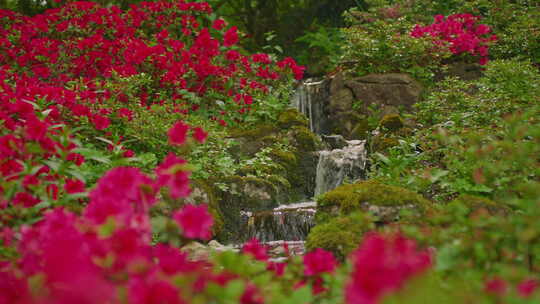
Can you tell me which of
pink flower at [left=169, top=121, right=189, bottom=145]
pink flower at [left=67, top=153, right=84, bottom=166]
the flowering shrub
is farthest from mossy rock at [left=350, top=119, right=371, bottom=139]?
pink flower at [left=169, top=121, right=189, bottom=145]

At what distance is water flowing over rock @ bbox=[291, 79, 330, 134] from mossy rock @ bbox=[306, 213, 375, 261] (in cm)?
481

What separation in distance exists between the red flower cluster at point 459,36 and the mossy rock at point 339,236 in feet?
17.9

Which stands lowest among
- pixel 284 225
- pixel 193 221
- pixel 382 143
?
pixel 284 225

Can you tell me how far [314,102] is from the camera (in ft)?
26.5

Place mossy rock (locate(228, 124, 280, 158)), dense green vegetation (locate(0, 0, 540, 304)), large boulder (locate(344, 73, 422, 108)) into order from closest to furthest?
dense green vegetation (locate(0, 0, 540, 304)), mossy rock (locate(228, 124, 280, 158)), large boulder (locate(344, 73, 422, 108))

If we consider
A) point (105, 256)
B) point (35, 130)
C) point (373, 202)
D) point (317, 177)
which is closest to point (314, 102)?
point (317, 177)

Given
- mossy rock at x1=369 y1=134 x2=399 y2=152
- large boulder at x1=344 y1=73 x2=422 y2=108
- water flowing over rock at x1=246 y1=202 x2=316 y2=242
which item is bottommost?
water flowing over rock at x1=246 y1=202 x2=316 y2=242

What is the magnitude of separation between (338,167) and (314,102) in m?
2.75

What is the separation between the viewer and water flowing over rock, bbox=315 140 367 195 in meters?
5.54

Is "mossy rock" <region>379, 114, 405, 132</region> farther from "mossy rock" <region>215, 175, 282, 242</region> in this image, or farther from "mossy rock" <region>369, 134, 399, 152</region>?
"mossy rock" <region>215, 175, 282, 242</region>

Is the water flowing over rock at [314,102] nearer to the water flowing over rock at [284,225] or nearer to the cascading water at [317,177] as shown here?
the cascading water at [317,177]

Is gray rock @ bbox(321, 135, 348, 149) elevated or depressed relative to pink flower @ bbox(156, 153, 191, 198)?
depressed

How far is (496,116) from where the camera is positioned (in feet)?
→ 14.7

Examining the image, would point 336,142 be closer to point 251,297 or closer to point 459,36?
point 459,36
